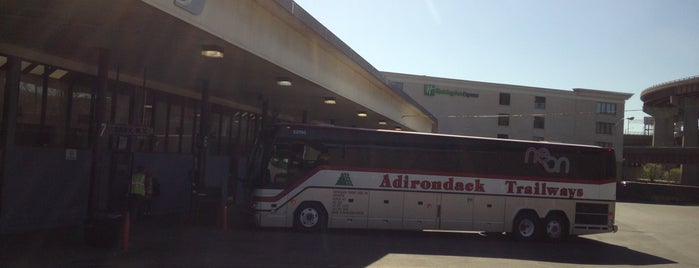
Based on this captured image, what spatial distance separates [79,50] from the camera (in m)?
15.5

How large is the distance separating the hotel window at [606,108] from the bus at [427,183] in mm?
71190

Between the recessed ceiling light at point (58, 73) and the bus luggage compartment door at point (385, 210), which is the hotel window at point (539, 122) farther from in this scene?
the recessed ceiling light at point (58, 73)

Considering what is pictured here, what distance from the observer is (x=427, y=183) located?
63.8 ft

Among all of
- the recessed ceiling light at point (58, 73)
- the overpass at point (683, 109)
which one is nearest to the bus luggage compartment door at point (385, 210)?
the recessed ceiling light at point (58, 73)

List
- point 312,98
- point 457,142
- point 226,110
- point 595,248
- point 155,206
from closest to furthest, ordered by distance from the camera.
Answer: point 595,248 < point 457,142 < point 155,206 < point 312,98 < point 226,110

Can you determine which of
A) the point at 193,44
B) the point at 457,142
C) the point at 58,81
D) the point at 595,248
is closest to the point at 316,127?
the point at 457,142

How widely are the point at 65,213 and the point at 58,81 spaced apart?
3514 mm

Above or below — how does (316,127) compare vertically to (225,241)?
above

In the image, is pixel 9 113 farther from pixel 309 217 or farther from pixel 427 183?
pixel 427 183

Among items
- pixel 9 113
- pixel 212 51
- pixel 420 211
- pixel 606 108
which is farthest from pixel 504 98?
pixel 9 113

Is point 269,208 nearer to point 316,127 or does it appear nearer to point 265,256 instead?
point 316,127

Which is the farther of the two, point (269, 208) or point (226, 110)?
point (226, 110)

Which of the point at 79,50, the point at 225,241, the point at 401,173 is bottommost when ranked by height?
the point at 225,241

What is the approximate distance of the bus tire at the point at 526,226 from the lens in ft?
64.9
